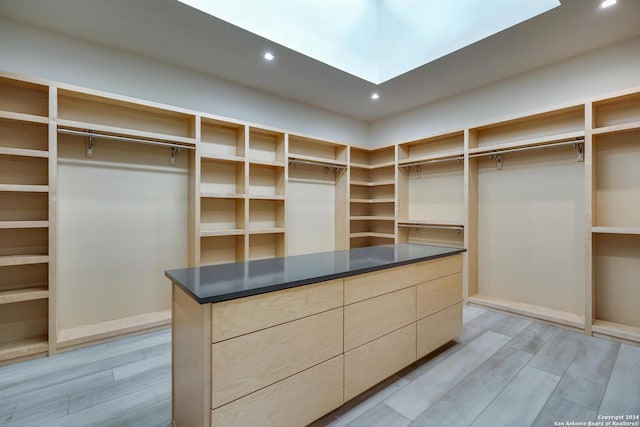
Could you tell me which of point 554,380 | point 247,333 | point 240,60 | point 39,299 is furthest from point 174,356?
point 240,60

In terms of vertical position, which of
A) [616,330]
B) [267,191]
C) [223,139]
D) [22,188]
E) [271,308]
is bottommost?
[616,330]

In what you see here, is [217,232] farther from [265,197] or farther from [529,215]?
[529,215]

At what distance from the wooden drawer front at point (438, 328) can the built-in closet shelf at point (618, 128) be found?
210 centimetres

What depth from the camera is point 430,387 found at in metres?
1.97

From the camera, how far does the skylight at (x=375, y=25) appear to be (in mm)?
2561

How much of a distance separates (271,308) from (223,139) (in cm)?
278

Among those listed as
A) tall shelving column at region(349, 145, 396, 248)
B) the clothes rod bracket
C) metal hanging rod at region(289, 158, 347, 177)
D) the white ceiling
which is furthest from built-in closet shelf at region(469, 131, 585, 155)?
the clothes rod bracket

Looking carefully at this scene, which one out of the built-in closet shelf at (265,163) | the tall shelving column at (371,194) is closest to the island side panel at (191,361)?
the built-in closet shelf at (265,163)

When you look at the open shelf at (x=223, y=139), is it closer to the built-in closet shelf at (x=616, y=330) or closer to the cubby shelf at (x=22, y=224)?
the cubby shelf at (x=22, y=224)

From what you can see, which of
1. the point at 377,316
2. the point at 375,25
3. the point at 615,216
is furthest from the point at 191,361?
the point at 375,25

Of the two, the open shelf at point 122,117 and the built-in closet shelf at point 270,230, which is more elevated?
the open shelf at point 122,117

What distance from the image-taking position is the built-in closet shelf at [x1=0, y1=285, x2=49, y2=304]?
7.43 feet

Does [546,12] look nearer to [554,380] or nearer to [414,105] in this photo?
[414,105]

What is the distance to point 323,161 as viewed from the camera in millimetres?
4254
